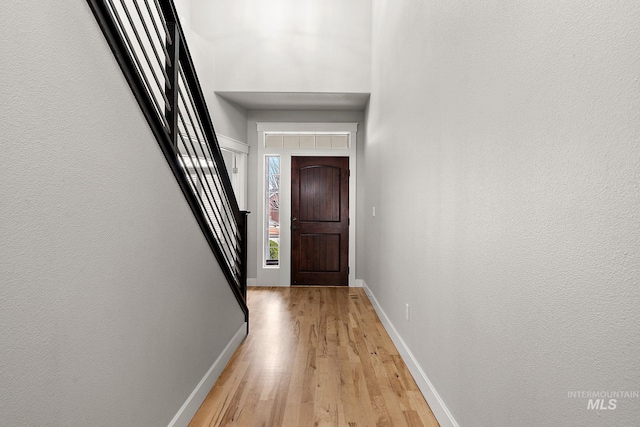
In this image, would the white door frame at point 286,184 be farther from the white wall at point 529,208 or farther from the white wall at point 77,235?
the white wall at point 77,235

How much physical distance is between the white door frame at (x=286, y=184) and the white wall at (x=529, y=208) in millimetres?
3127

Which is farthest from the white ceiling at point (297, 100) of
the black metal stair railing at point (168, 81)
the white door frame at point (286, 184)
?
the black metal stair railing at point (168, 81)

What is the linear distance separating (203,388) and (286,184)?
363 centimetres

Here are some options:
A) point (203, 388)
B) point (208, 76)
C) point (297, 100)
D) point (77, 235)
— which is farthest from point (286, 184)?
point (77, 235)

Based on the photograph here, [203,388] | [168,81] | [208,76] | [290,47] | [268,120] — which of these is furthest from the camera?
[268,120]

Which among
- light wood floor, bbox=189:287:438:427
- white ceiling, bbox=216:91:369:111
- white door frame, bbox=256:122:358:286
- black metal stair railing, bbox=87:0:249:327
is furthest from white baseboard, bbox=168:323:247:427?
white ceiling, bbox=216:91:369:111

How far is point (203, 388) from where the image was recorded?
2256 mm

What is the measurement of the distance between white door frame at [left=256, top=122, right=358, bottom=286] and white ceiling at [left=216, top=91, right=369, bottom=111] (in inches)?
10.0

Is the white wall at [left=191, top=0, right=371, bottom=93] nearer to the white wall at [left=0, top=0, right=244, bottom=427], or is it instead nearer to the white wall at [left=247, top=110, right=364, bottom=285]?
the white wall at [left=247, top=110, right=364, bottom=285]

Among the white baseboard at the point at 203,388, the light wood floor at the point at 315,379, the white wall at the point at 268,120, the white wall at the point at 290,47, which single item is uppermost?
the white wall at the point at 290,47

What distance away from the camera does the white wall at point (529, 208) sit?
838mm

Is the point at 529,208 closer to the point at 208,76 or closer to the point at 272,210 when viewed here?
the point at 208,76

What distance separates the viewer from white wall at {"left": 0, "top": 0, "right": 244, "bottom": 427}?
0.90 meters

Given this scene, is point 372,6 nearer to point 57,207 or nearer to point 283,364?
point 283,364
